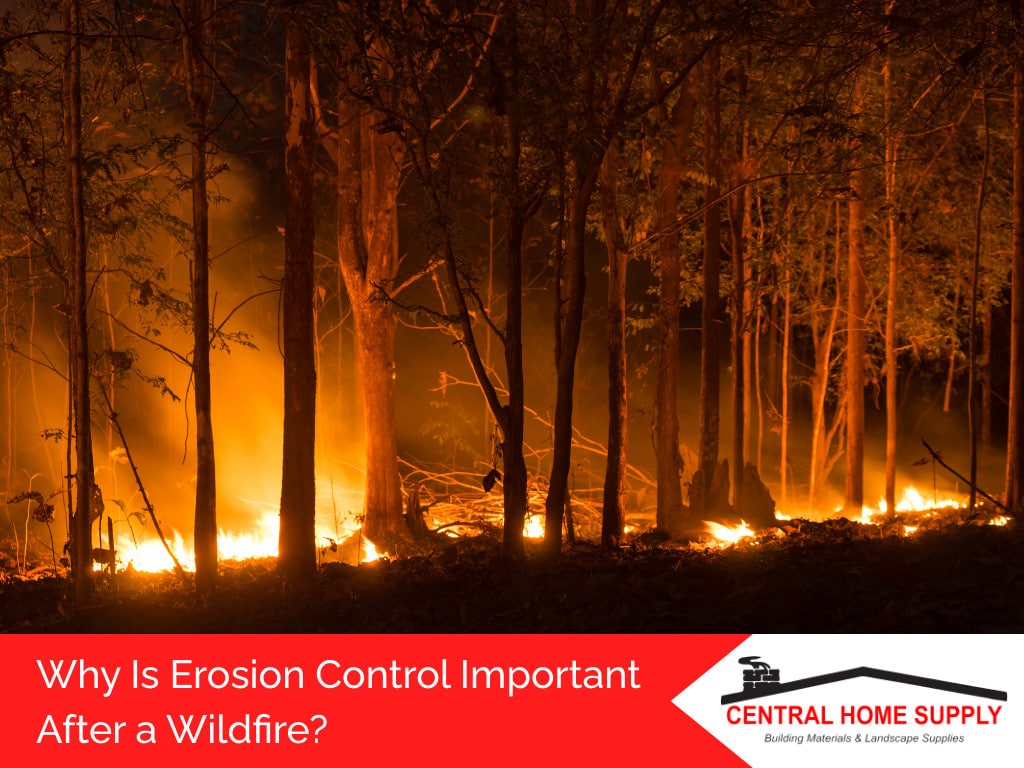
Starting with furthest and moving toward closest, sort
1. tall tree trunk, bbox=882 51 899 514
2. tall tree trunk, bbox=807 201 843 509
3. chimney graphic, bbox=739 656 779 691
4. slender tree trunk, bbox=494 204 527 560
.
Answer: tall tree trunk, bbox=807 201 843 509, tall tree trunk, bbox=882 51 899 514, slender tree trunk, bbox=494 204 527 560, chimney graphic, bbox=739 656 779 691

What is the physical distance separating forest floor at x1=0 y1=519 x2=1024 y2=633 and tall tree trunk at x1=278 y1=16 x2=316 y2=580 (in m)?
0.54

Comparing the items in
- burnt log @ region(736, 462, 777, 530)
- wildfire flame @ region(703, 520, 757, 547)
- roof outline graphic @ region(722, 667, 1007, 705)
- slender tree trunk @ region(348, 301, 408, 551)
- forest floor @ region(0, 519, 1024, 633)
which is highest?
slender tree trunk @ region(348, 301, 408, 551)

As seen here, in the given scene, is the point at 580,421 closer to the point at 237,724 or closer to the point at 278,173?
the point at 278,173

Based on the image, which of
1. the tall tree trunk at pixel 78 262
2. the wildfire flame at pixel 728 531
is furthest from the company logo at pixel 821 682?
the wildfire flame at pixel 728 531

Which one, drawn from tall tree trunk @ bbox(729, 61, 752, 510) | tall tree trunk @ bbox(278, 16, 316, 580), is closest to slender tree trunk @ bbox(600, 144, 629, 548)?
tall tree trunk @ bbox(729, 61, 752, 510)

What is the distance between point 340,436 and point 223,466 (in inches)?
295

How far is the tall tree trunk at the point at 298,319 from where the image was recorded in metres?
11.4

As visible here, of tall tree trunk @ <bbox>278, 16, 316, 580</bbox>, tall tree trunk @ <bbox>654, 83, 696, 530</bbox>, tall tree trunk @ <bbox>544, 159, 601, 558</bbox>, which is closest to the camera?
tall tree trunk @ <bbox>544, 159, 601, 558</bbox>

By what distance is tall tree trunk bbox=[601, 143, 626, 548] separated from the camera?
13.6 metres

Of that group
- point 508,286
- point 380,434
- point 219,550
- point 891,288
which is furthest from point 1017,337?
point 219,550

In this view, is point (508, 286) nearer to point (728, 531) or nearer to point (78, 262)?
point (78, 262)

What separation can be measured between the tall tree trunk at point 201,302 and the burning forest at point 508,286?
0.04 m

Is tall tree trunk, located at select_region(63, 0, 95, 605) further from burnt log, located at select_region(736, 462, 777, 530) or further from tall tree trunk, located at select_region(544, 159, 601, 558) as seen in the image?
burnt log, located at select_region(736, 462, 777, 530)

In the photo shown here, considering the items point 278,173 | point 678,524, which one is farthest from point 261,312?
point 678,524
